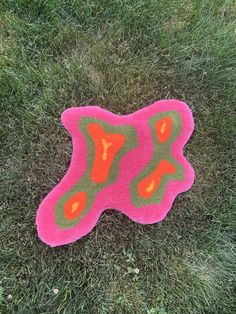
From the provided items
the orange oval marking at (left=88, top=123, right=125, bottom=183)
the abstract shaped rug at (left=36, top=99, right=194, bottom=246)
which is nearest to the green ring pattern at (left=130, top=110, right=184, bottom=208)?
the abstract shaped rug at (left=36, top=99, right=194, bottom=246)

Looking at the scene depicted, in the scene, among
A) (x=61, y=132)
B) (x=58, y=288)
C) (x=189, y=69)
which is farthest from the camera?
(x=189, y=69)

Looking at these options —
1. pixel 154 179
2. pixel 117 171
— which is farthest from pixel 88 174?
pixel 154 179

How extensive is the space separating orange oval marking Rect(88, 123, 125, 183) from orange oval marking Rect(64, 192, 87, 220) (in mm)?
88

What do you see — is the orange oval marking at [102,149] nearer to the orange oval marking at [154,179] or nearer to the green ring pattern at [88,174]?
the green ring pattern at [88,174]

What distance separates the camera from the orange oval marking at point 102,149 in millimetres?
1976

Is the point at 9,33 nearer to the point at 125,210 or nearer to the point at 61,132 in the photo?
the point at 61,132

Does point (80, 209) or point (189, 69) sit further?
point (189, 69)

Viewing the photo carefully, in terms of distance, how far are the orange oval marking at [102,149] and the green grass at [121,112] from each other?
0.39 feet

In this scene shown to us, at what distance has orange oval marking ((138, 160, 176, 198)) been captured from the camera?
6.54ft

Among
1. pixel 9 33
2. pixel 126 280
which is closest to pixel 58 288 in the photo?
pixel 126 280

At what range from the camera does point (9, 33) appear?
2.09 metres

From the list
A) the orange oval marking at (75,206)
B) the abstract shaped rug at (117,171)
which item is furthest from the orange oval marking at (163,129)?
the orange oval marking at (75,206)

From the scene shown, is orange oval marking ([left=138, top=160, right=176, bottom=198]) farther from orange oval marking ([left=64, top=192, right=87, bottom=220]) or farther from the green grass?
orange oval marking ([left=64, top=192, right=87, bottom=220])

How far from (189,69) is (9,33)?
2.60 feet
